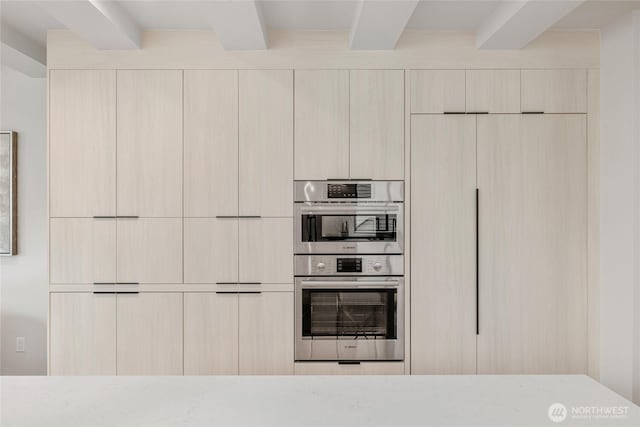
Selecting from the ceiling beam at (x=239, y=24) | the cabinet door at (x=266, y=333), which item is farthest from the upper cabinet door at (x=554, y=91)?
the cabinet door at (x=266, y=333)

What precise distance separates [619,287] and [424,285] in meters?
1.20

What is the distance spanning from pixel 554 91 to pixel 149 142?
275cm

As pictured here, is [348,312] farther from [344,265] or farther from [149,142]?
[149,142]

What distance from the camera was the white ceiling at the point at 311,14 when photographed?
267cm

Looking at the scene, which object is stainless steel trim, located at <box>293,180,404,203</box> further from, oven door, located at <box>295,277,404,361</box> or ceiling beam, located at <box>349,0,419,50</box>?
ceiling beam, located at <box>349,0,419,50</box>

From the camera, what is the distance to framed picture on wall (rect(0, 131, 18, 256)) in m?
3.70

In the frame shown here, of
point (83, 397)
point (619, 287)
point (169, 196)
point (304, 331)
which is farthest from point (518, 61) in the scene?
point (83, 397)

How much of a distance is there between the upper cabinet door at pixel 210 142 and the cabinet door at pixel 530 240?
1.68m

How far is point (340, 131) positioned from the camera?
308 centimetres

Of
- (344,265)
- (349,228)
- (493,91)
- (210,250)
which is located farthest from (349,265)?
(493,91)

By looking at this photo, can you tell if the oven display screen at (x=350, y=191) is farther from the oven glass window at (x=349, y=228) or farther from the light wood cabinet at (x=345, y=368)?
the light wood cabinet at (x=345, y=368)

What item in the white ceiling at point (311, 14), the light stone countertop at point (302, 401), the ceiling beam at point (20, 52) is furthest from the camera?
the ceiling beam at point (20, 52)

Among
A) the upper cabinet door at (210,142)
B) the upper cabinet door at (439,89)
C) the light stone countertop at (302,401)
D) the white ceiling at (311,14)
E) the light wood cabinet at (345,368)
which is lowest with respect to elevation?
the light wood cabinet at (345,368)

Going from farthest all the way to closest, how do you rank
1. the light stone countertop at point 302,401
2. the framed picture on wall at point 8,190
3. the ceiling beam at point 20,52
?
the framed picture on wall at point 8,190, the ceiling beam at point 20,52, the light stone countertop at point 302,401
